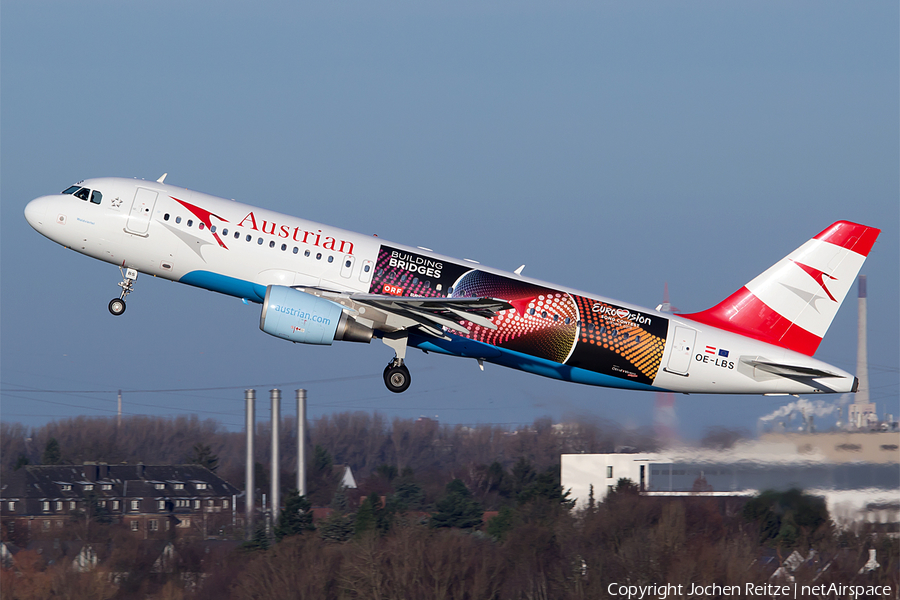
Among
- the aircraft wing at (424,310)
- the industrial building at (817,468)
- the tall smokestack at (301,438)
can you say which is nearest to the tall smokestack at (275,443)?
the tall smokestack at (301,438)

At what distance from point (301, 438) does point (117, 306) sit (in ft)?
245

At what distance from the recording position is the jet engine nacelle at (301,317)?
31922 mm

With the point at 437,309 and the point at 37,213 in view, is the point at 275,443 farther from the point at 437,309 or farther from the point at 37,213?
the point at 437,309

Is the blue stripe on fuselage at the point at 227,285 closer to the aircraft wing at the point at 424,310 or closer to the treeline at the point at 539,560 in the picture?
the aircraft wing at the point at 424,310

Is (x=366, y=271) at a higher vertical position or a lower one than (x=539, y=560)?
higher

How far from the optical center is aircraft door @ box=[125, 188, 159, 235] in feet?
110

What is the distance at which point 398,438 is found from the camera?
14012cm

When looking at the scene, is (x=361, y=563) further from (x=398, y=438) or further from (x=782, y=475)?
(x=398, y=438)

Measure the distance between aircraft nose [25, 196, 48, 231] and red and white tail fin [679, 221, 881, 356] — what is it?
22.2 m

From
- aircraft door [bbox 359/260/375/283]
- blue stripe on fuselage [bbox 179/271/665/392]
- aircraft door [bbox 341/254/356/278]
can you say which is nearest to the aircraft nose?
blue stripe on fuselage [bbox 179/271/665/392]

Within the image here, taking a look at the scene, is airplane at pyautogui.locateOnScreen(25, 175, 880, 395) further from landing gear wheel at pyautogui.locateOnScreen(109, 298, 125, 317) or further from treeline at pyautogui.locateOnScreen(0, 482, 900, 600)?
treeline at pyautogui.locateOnScreen(0, 482, 900, 600)

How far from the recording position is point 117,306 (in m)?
35.4

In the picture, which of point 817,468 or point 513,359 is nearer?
point 513,359

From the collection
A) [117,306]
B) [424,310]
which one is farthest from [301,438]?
[424,310]
